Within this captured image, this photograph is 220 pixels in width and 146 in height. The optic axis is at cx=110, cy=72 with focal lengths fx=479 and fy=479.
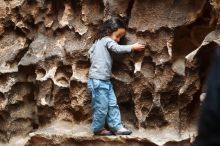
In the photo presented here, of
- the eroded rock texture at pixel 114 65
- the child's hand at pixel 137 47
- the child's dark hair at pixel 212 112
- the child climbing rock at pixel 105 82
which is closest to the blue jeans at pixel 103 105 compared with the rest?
the child climbing rock at pixel 105 82

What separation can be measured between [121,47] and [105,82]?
Answer: 0.23 meters

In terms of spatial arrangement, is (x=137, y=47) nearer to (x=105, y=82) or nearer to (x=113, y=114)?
(x=105, y=82)

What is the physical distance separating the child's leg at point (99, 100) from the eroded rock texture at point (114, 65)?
141 millimetres

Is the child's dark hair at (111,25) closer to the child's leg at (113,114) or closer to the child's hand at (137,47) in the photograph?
the child's hand at (137,47)

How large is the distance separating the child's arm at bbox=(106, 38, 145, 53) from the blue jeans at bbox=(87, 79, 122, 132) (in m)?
0.20

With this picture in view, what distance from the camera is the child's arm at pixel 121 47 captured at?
2.64 m

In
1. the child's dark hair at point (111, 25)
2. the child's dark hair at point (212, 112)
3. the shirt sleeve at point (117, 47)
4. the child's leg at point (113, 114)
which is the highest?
the child's dark hair at point (111, 25)

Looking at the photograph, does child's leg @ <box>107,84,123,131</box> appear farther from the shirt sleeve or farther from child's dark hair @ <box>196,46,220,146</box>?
child's dark hair @ <box>196,46,220,146</box>

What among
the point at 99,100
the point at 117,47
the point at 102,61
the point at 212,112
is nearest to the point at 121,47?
the point at 117,47

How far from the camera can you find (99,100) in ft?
8.82

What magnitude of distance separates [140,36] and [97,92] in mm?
407

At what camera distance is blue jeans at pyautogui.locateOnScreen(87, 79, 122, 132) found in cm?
269

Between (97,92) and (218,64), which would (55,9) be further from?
(218,64)

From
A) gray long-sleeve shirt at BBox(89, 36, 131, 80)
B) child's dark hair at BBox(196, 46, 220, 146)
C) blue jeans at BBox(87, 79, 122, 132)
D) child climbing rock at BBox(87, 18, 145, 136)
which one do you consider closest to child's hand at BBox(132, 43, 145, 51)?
child climbing rock at BBox(87, 18, 145, 136)
